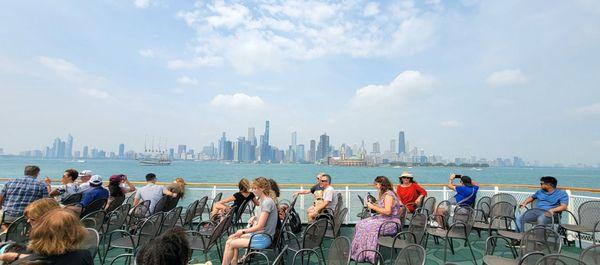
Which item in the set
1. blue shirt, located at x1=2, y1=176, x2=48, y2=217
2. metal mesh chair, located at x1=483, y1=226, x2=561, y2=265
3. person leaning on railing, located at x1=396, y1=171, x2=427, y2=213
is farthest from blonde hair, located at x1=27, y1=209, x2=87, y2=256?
person leaning on railing, located at x1=396, y1=171, x2=427, y2=213

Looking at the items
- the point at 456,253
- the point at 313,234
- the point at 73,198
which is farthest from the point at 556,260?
the point at 73,198

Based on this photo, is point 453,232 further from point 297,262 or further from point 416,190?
point 297,262

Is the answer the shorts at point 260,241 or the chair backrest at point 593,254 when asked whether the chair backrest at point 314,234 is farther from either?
the chair backrest at point 593,254

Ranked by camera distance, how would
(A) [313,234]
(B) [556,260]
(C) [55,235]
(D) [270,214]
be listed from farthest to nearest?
(D) [270,214] → (A) [313,234] → (B) [556,260] → (C) [55,235]

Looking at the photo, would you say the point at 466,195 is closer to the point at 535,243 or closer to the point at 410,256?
the point at 535,243

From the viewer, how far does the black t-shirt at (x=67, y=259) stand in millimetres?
1946

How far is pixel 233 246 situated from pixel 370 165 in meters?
144

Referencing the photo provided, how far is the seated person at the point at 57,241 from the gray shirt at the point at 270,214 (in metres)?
1.95

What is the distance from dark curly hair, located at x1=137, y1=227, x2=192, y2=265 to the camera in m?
1.58

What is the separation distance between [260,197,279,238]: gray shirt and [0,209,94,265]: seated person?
1.95 metres

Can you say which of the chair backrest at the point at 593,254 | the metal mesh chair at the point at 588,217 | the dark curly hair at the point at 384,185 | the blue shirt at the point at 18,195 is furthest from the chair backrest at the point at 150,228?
the metal mesh chair at the point at 588,217

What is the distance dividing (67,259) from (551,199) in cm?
613

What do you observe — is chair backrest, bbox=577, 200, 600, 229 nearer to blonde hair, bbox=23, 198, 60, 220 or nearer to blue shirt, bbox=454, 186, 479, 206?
blue shirt, bbox=454, 186, 479, 206

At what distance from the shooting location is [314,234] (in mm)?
3656
